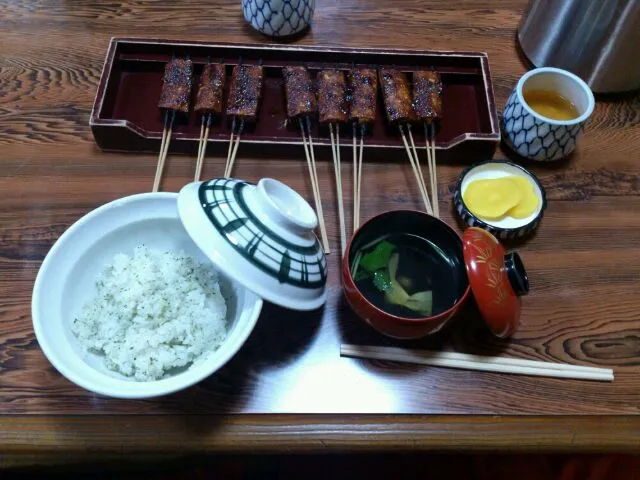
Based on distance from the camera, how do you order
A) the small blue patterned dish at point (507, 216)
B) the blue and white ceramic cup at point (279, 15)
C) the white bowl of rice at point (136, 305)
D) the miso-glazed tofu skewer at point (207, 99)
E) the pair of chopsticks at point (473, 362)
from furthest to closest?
the blue and white ceramic cup at point (279, 15) → the miso-glazed tofu skewer at point (207, 99) → the small blue patterned dish at point (507, 216) → the pair of chopsticks at point (473, 362) → the white bowl of rice at point (136, 305)

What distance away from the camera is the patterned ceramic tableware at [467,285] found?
1098mm

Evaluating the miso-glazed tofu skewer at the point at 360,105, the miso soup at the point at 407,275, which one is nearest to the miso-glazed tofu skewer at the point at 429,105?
the miso-glazed tofu skewer at the point at 360,105

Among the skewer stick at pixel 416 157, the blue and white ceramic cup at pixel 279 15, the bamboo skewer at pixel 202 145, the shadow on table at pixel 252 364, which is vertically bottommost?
the shadow on table at pixel 252 364

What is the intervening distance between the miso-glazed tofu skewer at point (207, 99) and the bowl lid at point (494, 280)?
2.33 ft

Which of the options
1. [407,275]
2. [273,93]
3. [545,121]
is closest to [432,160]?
[545,121]

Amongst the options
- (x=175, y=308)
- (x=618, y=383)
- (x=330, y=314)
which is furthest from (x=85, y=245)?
(x=618, y=383)

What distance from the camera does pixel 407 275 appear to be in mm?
1222

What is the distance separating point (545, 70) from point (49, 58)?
143 centimetres

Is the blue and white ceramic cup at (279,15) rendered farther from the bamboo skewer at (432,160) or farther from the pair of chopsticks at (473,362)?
the pair of chopsticks at (473,362)

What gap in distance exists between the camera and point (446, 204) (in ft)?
4.77

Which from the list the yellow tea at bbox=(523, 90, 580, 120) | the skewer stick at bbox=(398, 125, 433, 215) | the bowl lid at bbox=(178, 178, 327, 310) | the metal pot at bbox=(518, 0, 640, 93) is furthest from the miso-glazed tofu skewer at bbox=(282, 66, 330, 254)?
the metal pot at bbox=(518, 0, 640, 93)

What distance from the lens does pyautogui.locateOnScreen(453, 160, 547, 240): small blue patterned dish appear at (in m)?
1.35

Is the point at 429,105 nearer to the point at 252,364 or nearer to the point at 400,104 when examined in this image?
the point at 400,104

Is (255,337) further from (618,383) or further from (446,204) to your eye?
(618,383)
